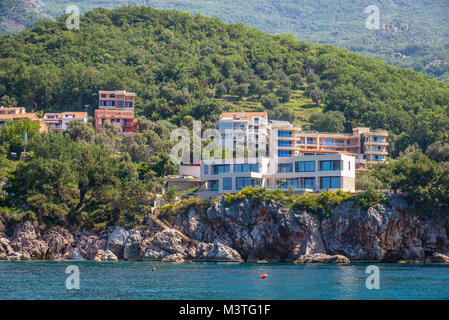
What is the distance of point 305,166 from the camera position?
89875 mm

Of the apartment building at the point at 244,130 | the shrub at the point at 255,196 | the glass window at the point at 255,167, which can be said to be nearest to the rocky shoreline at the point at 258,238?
the shrub at the point at 255,196

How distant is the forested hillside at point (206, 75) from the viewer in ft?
474

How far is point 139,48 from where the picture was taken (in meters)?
175

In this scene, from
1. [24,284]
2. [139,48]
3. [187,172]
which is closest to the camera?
[24,284]

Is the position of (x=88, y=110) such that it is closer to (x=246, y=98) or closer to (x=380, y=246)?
(x=246, y=98)

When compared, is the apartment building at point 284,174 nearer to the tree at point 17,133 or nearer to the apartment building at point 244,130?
the apartment building at point 244,130

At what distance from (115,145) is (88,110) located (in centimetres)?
2842

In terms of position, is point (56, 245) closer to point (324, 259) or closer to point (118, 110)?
point (324, 259)

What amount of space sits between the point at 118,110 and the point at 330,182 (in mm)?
59610

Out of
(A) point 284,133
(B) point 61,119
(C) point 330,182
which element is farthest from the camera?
(B) point 61,119

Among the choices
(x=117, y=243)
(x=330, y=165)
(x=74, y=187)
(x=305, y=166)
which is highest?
(x=330, y=165)

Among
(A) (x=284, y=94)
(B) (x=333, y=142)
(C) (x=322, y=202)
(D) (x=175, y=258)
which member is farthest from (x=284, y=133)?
(D) (x=175, y=258)

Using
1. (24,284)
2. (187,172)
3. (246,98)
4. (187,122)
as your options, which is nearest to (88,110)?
(187,122)

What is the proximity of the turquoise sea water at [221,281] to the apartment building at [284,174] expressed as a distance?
52.7ft
